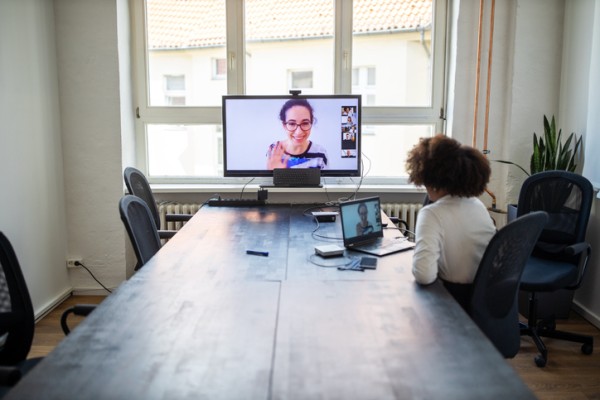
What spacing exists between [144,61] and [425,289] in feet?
11.0

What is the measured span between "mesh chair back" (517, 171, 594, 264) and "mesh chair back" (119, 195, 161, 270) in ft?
7.42

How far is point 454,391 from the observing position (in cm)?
122

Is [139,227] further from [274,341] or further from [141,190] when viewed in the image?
[274,341]

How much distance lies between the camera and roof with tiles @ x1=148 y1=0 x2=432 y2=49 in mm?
4367

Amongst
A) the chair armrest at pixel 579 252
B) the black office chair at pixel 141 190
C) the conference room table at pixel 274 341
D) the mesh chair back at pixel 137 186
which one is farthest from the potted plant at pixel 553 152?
the mesh chair back at pixel 137 186

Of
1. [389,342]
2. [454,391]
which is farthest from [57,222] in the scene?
[454,391]

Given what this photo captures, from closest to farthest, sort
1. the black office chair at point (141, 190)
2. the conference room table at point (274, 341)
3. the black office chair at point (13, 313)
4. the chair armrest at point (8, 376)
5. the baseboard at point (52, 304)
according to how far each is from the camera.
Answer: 1. the conference room table at point (274, 341)
2. the chair armrest at point (8, 376)
3. the black office chair at point (13, 313)
4. the black office chair at point (141, 190)
5. the baseboard at point (52, 304)

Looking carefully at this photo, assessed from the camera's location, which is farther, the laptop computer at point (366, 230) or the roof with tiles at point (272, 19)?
the roof with tiles at point (272, 19)

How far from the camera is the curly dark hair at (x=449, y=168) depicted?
2.07 meters

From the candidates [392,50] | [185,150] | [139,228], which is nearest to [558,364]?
[139,228]

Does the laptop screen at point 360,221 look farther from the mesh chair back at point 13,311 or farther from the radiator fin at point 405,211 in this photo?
the radiator fin at point 405,211

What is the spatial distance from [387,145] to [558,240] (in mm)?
1656

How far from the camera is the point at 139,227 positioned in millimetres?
2576

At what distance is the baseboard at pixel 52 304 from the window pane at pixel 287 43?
2.19m
